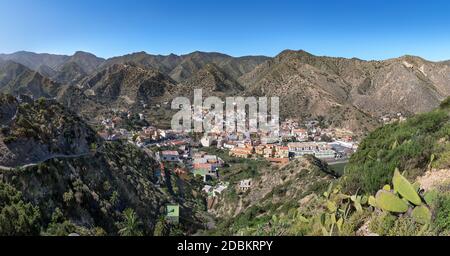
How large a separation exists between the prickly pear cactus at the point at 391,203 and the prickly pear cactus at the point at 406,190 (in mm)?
111

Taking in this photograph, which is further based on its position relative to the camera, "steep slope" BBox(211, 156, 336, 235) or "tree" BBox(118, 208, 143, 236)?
"steep slope" BBox(211, 156, 336, 235)

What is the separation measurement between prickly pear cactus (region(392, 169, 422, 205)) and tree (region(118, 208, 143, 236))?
1893 cm

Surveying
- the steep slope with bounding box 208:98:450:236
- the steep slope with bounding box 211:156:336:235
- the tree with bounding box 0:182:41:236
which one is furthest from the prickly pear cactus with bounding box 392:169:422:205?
the steep slope with bounding box 211:156:336:235

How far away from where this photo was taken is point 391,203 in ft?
20.7

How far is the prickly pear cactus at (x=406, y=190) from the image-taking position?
6157mm

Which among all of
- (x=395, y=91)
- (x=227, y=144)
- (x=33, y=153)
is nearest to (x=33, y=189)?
(x=33, y=153)

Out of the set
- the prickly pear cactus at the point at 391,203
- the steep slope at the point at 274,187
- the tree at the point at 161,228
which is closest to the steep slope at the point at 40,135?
the tree at the point at 161,228

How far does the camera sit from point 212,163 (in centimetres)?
6456

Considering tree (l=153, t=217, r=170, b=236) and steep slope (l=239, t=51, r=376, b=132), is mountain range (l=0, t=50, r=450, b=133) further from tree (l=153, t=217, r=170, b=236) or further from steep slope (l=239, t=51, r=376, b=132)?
tree (l=153, t=217, r=170, b=236)

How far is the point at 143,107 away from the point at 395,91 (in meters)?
85.2

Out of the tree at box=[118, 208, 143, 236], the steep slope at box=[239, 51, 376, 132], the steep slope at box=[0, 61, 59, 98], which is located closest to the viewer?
the tree at box=[118, 208, 143, 236]

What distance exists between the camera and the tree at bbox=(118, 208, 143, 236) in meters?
24.0
